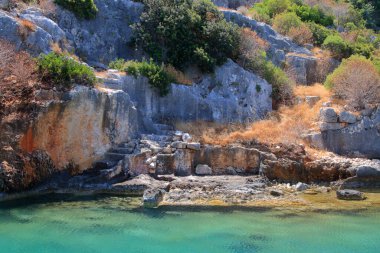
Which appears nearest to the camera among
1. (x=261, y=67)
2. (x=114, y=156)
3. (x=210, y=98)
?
(x=114, y=156)

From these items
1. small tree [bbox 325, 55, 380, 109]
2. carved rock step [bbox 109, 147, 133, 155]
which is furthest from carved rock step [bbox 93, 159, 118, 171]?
small tree [bbox 325, 55, 380, 109]

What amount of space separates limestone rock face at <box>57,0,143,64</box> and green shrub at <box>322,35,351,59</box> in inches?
605

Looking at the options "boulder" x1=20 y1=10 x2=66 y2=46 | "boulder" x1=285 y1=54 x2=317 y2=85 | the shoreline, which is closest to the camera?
the shoreline

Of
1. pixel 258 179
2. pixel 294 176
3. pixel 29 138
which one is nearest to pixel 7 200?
pixel 29 138

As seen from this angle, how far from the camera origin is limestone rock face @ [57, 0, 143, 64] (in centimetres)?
2509

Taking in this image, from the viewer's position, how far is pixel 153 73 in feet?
78.8

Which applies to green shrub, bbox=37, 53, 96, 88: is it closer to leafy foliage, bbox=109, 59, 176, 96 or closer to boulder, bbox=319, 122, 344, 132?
leafy foliage, bbox=109, 59, 176, 96

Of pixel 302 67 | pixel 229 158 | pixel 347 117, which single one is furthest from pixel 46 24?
pixel 302 67

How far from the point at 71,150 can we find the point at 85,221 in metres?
5.38

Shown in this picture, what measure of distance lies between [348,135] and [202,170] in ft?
28.9

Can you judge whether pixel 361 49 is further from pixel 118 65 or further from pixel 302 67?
pixel 118 65

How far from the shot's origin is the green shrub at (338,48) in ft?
113

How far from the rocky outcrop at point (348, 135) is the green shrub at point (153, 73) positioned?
7.97m

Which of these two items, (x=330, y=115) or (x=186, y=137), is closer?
(x=186, y=137)
